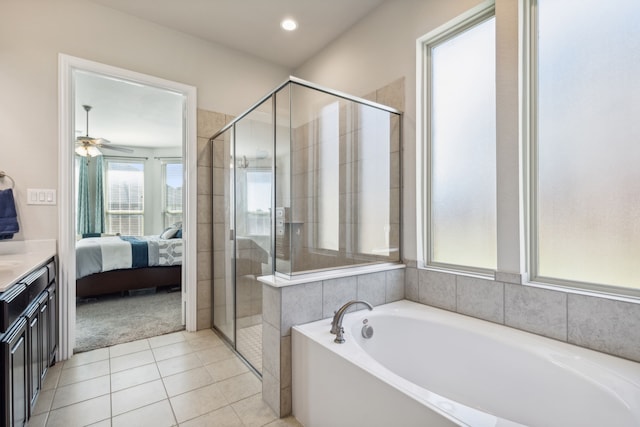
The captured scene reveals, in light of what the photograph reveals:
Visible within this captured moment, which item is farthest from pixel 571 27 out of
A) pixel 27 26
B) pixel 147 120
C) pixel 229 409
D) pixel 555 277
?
pixel 147 120

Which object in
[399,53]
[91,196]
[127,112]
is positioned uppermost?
[127,112]

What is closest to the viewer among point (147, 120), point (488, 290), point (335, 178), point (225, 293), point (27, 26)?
point (488, 290)

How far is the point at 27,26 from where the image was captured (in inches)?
90.1

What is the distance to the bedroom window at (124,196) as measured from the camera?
673cm

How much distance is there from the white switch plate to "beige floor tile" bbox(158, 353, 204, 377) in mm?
1458

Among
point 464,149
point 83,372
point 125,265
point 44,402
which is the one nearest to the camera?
point 44,402

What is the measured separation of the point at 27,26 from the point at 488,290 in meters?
3.63

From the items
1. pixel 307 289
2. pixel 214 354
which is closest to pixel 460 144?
pixel 307 289

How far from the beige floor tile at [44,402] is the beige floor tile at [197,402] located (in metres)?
0.68

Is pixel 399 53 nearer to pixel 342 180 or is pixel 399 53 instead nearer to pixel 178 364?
pixel 342 180

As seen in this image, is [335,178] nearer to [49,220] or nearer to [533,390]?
[533,390]

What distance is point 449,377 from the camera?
177 cm

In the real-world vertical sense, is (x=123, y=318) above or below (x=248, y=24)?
below

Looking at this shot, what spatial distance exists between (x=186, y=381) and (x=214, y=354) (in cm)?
41
